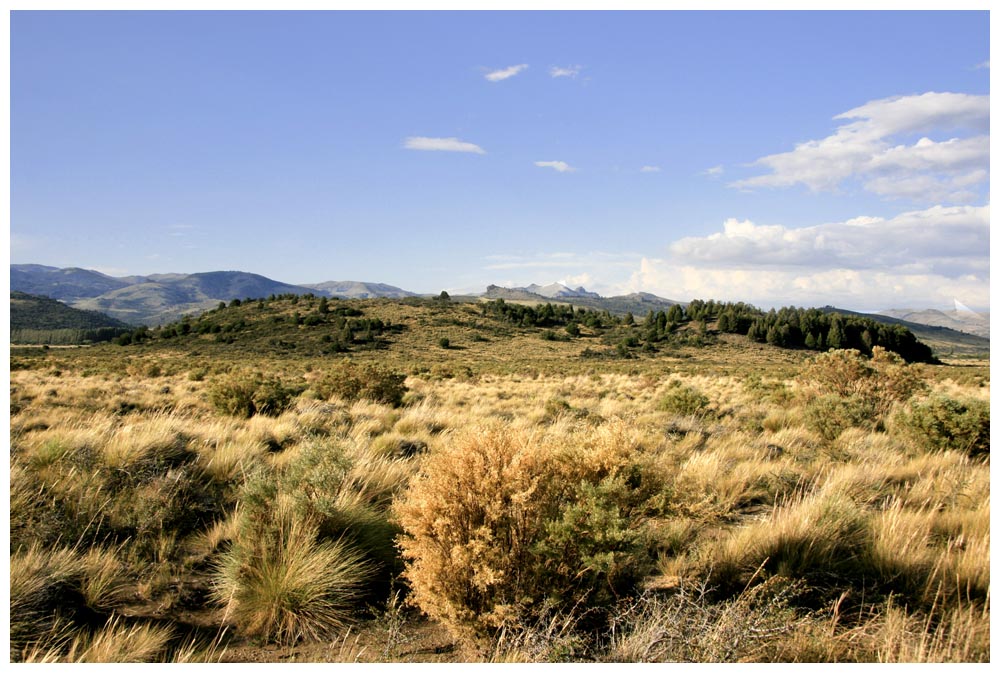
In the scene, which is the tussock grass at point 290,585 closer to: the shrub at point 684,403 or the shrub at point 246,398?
the shrub at point 246,398

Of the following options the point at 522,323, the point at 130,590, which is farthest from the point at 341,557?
the point at 522,323

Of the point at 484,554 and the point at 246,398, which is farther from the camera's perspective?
the point at 246,398

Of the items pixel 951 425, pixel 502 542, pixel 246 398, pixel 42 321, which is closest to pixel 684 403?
pixel 951 425

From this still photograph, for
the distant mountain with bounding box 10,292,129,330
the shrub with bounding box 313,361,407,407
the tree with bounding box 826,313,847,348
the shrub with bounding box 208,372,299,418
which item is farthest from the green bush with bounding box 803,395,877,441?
the distant mountain with bounding box 10,292,129,330

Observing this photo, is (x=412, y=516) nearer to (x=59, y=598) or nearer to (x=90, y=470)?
(x=59, y=598)

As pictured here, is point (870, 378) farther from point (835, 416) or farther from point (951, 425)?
point (951, 425)

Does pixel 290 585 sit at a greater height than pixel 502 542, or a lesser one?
lesser

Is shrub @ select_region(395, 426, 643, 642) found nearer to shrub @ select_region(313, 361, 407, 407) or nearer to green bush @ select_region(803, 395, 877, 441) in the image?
green bush @ select_region(803, 395, 877, 441)

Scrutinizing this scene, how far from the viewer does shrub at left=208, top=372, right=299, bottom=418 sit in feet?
37.9

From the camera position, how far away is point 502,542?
3.34 meters

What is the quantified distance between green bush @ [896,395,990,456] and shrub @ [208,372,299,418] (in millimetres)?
11916

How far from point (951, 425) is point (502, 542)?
8.62m

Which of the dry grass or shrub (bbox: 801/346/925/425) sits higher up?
shrub (bbox: 801/346/925/425)

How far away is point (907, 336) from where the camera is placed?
78125 mm
